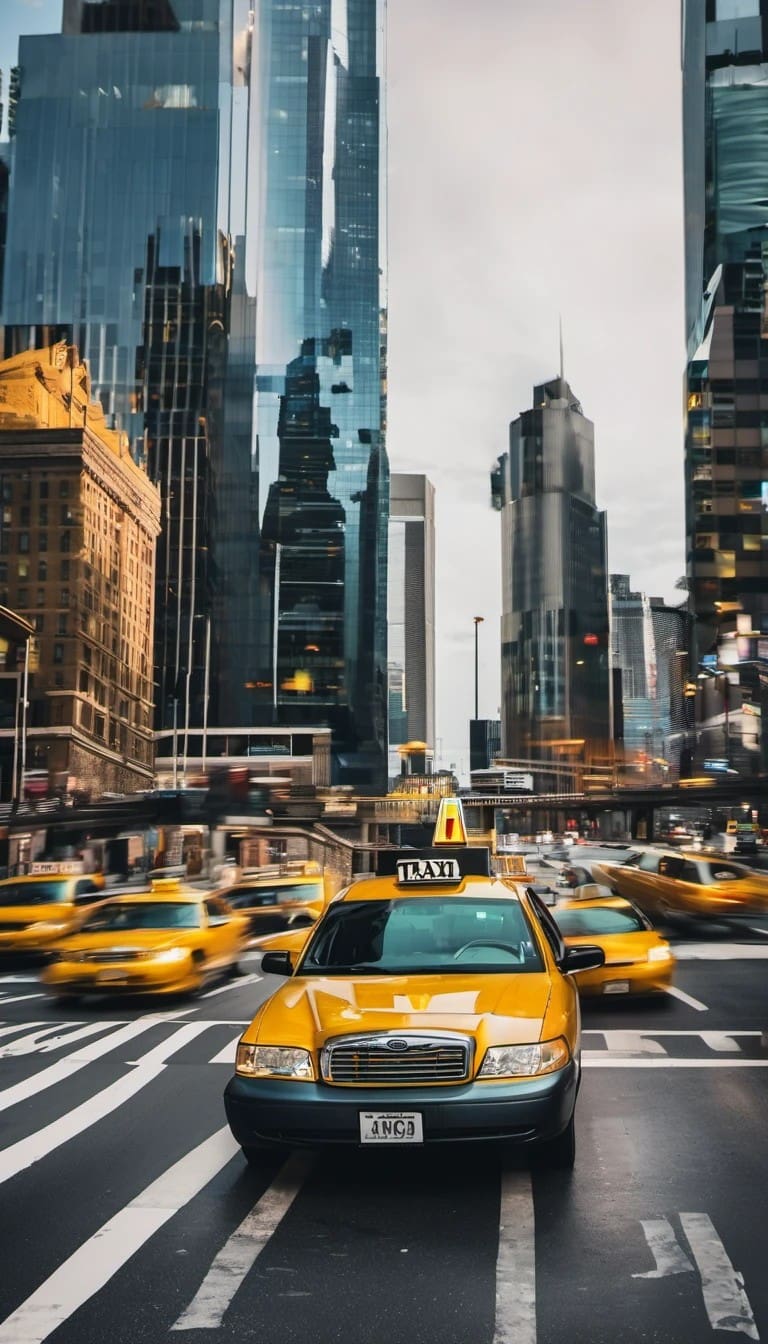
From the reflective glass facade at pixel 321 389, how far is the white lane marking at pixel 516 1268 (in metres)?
133

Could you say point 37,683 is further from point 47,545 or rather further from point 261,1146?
point 261,1146

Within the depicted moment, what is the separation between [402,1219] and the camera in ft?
18.6

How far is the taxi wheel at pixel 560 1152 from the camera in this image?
6445 millimetres

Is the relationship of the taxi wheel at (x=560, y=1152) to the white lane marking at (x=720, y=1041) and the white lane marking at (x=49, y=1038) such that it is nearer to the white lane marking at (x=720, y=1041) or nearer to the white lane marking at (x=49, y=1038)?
the white lane marking at (x=720, y=1041)

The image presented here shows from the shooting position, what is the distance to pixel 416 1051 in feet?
19.2

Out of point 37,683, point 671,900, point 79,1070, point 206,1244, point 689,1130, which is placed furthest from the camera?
point 37,683

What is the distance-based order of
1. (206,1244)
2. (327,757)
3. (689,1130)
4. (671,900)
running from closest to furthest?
(206,1244) → (689,1130) → (671,900) → (327,757)

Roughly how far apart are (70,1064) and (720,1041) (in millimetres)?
5854

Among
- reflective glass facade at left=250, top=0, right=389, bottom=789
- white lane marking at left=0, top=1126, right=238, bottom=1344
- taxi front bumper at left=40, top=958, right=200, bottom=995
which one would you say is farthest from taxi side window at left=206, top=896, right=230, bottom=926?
reflective glass facade at left=250, top=0, right=389, bottom=789

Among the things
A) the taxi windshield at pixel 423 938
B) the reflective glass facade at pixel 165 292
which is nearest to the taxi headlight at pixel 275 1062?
the taxi windshield at pixel 423 938

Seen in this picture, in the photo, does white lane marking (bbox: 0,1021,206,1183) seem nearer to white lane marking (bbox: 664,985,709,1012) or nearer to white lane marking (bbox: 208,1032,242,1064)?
white lane marking (bbox: 208,1032,242,1064)

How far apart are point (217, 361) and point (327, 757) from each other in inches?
1901

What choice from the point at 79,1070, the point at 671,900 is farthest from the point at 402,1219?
the point at 671,900

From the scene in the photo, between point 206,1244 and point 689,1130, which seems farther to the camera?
point 689,1130
